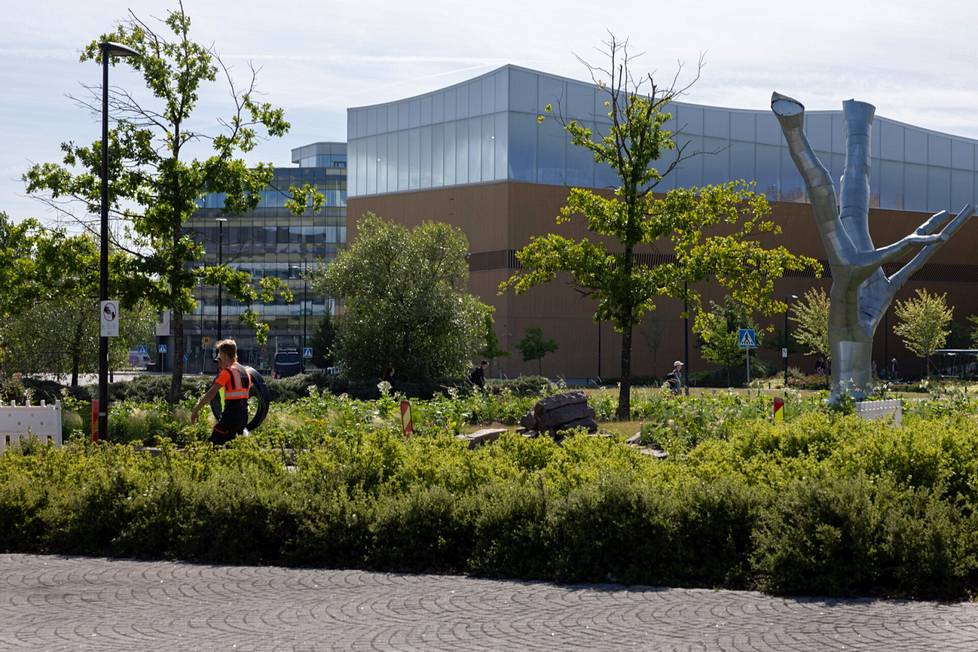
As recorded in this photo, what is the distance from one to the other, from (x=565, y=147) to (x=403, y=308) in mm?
26447

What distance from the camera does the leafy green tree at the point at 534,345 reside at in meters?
63.6

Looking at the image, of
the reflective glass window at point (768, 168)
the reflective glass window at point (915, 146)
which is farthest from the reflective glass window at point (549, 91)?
the reflective glass window at point (915, 146)

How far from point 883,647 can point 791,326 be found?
70.7m

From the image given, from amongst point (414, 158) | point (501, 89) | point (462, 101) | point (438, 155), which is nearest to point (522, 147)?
point (501, 89)

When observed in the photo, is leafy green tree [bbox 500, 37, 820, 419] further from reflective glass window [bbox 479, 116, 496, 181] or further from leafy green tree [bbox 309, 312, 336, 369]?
leafy green tree [bbox 309, 312, 336, 369]

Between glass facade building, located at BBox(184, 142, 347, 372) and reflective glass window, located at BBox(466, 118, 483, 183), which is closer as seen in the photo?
reflective glass window, located at BBox(466, 118, 483, 183)

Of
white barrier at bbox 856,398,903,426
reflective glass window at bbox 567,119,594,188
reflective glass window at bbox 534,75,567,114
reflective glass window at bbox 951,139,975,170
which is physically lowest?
white barrier at bbox 856,398,903,426

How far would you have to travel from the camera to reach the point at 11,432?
15.9 metres

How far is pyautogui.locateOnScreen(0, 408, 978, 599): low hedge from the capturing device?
8.36 meters

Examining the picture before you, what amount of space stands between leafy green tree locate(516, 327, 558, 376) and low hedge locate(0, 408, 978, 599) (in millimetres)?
51330

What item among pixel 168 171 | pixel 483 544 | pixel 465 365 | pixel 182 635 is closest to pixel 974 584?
pixel 483 544

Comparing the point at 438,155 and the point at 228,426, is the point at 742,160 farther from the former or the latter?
the point at 228,426

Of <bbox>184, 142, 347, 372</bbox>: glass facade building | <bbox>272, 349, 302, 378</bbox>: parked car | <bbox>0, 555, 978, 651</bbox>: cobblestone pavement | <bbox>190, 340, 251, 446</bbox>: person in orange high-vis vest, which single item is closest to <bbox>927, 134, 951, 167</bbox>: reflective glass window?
<bbox>272, 349, 302, 378</bbox>: parked car

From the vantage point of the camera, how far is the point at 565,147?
67.8m
